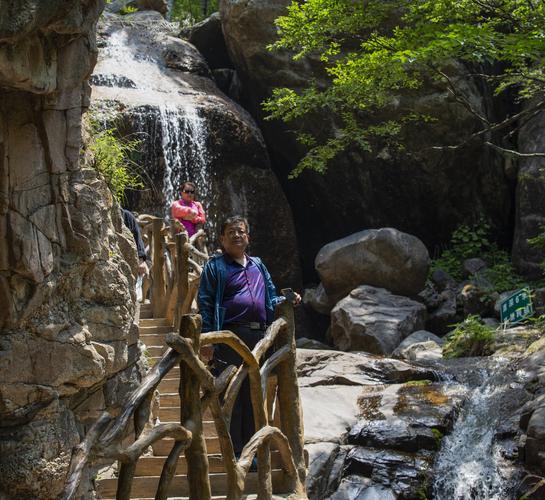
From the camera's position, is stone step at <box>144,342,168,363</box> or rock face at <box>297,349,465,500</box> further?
stone step at <box>144,342,168,363</box>

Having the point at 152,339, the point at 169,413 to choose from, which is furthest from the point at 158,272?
the point at 169,413

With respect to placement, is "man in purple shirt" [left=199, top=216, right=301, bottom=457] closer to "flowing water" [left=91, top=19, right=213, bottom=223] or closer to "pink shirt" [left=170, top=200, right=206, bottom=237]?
"pink shirt" [left=170, top=200, right=206, bottom=237]

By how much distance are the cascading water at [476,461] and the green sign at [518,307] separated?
155 cm

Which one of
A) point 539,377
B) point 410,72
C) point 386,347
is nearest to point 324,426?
point 539,377

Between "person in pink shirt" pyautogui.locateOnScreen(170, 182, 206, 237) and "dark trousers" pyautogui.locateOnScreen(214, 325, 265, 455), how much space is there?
4964 mm

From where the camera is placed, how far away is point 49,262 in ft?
20.0

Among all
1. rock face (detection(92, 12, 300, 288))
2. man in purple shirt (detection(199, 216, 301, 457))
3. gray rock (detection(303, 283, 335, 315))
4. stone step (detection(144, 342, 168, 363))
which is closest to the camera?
man in purple shirt (detection(199, 216, 301, 457))

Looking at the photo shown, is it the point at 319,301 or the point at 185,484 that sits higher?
the point at 185,484

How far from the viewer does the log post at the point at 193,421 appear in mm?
3637

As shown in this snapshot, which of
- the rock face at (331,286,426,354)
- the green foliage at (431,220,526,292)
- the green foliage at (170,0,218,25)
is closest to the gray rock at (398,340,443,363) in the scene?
the rock face at (331,286,426,354)

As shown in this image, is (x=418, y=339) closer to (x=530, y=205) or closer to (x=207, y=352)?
(x=530, y=205)

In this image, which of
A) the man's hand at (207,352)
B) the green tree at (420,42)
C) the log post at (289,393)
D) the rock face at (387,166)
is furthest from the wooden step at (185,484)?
the rock face at (387,166)

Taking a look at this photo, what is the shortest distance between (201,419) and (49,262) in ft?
9.36

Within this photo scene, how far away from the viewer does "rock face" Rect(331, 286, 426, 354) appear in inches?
564
